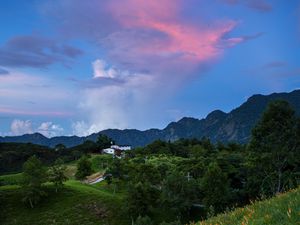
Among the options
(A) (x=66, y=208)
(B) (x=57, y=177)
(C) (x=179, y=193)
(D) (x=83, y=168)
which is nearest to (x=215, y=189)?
(C) (x=179, y=193)

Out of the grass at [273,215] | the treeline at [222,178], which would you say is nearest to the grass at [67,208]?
the treeline at [222,178]

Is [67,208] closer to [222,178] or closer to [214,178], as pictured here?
[214,178]

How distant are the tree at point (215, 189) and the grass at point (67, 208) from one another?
76.3 feet

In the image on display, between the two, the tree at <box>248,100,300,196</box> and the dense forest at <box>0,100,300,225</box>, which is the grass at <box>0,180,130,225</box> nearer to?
the dense forest at <box>0,100,300,225</box>

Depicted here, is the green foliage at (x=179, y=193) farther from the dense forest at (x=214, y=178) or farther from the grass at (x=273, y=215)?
the grass at (x=273, y=215)

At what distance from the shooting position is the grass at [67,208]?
99.8 metres

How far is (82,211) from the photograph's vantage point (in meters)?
104

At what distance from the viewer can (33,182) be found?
115 meters

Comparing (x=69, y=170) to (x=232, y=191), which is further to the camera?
(x=69, y=170)

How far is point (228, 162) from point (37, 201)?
62913 millimetres

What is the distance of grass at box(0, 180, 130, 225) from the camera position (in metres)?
99.8

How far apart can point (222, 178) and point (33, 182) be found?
60.1 m

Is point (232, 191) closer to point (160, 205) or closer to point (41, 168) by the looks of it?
point (160, 205)

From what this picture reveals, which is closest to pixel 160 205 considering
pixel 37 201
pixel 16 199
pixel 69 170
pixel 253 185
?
pixel 253 185
